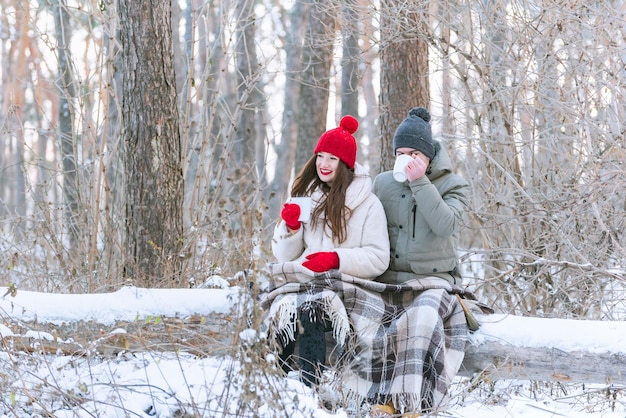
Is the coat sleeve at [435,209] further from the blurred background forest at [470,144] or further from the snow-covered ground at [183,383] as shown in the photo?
the blurred background forest at [470,144]

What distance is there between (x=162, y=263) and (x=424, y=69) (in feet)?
9.25

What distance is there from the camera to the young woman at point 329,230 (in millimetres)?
4281

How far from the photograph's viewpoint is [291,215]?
455 cm

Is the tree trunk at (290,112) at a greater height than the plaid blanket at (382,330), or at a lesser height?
greater

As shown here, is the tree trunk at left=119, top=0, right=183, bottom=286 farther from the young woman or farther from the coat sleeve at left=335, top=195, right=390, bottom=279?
the coat sleeve at left=335, top=195, right=390, bottom=279

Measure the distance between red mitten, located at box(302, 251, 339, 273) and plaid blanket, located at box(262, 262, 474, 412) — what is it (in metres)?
0.05

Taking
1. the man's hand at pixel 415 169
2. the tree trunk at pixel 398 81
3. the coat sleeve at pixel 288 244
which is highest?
the tree trunk at pixel 398 81

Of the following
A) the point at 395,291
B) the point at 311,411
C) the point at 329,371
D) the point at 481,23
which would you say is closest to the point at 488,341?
the point at 395,291

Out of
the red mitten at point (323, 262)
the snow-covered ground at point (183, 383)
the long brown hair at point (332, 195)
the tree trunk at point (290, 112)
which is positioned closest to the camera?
the snow-covered ground at point (183, 383)

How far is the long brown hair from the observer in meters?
4.58

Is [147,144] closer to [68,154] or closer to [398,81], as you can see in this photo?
[68,154]

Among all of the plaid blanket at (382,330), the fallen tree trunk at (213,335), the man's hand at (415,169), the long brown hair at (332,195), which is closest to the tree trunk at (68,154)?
the fallen tree trunk at (213,335)

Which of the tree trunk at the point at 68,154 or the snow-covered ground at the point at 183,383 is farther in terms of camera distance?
the tree trunk at the point at 68,154

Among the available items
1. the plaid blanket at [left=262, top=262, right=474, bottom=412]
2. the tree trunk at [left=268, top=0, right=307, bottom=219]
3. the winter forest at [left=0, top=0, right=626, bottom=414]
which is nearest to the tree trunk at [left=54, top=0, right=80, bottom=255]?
the winter forest at [left=0, top=0, right=626, bottom=414]
